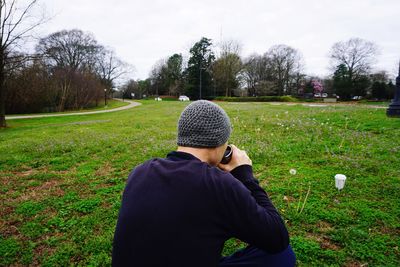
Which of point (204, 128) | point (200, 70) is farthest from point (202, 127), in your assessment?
point (200, 70)

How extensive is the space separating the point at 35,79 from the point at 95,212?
3160 centimetres

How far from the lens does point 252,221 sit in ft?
4.09

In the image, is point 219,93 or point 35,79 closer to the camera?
point 35,79

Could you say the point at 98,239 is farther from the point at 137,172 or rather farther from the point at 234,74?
the point at 234,74

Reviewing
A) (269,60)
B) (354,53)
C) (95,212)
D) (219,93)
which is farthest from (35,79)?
(354,53)

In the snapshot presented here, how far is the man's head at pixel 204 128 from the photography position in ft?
4.95

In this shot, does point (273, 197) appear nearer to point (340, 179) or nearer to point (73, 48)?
point (340, 179)

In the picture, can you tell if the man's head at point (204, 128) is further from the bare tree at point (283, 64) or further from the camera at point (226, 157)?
the bare tree at point (283, 64)

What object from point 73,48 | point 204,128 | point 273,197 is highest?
point 73,48

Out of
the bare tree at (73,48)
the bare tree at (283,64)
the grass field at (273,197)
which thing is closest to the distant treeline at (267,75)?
the bare tree at (283,64)

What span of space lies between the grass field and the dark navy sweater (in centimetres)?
173

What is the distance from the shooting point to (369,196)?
3.79 metres

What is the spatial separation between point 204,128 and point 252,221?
0.60 meters

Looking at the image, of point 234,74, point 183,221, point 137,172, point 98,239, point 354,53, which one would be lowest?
point 98,239
